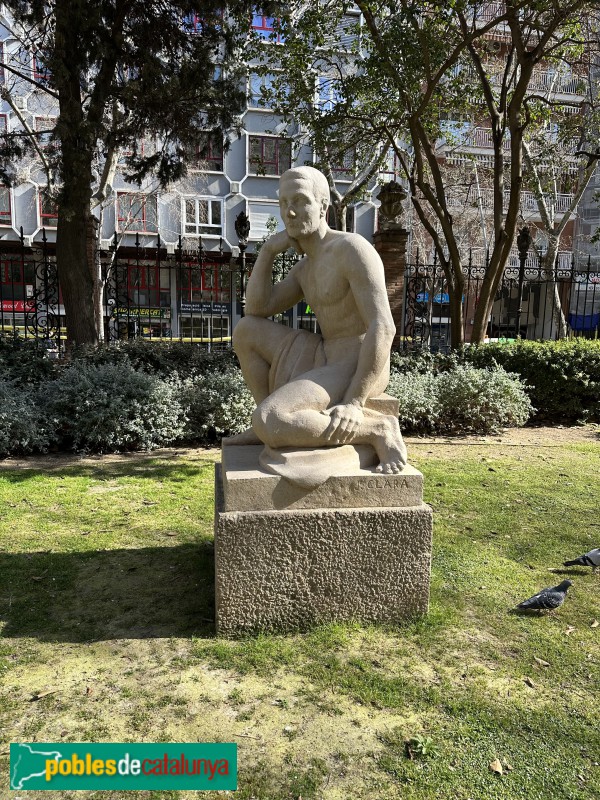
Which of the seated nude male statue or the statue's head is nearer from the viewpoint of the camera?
the seated nude male statue

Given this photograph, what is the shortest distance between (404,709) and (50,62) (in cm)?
853

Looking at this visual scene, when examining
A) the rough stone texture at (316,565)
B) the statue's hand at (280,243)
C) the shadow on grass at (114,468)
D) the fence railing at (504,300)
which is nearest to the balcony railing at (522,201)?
→ the fence railing at (504,300)

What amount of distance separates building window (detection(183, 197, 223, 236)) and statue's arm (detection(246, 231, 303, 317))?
75.3 ft

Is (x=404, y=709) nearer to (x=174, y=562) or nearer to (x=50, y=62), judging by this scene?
(x=174, y=562)

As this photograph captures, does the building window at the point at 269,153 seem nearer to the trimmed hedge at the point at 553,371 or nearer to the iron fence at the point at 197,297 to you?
the iron fence at the point at 197,297

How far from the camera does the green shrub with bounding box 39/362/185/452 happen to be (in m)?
6.83

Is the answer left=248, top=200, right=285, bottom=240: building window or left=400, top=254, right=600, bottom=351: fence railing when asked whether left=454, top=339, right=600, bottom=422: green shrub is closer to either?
left=400, top=254, right=600, bottom=351: fence railing

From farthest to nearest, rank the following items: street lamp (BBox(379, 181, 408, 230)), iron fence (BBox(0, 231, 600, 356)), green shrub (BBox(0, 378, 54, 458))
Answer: street lamp (BBox(379, 181, 408, 230))
iron fence (BBox(0, 231, 600, 356))
green shrub (BBox(0, 378, 54, 458))

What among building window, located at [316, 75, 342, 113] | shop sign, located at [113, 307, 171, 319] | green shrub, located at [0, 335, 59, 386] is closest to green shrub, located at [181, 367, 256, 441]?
green shrub, located at [0, 335, 59, 386]

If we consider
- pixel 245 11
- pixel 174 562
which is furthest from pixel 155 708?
pixel 245 11

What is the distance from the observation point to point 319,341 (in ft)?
11.3

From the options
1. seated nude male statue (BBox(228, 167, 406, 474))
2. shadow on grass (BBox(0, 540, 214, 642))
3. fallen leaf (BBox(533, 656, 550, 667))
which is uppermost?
seated nude male statue (BBox(228, 167, 406, 474))

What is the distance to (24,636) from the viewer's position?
2.96 meters

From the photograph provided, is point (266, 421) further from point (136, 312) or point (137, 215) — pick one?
point (137, 215)
